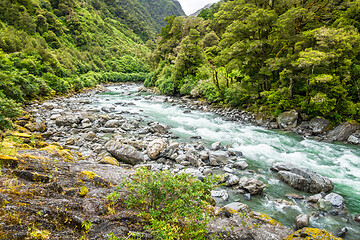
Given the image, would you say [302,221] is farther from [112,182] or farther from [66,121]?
[66,121]

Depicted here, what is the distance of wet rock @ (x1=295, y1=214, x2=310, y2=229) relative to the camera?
184 inches

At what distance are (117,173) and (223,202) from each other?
380 cm

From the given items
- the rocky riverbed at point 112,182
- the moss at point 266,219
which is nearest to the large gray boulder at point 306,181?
the rocky riverbed at point 112,182

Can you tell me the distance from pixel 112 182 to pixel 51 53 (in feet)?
111

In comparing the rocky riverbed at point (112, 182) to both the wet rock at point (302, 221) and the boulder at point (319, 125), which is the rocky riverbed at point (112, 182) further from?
the boulder at point (319, 125)

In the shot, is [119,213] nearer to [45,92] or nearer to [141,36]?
[45,92]

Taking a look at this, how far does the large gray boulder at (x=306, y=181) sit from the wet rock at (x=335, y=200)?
373mm

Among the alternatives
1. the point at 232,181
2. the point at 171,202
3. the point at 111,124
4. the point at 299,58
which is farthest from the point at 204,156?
the point at 299,58

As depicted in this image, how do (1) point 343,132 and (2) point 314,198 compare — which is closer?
(2) point 314,198

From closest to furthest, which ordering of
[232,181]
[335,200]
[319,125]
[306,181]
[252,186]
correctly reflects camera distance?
[335,200]
[252,186]
[306,181]
[232,181]
[319,125]

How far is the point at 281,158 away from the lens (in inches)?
353

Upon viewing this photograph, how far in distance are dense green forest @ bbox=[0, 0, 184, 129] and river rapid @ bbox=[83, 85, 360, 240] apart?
1120cm

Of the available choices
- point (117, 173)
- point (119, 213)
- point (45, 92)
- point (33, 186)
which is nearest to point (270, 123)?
point (117, 173)

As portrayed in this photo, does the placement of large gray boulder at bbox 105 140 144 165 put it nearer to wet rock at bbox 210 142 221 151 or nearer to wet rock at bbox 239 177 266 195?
wet rock at bbox 210 142 221 151
